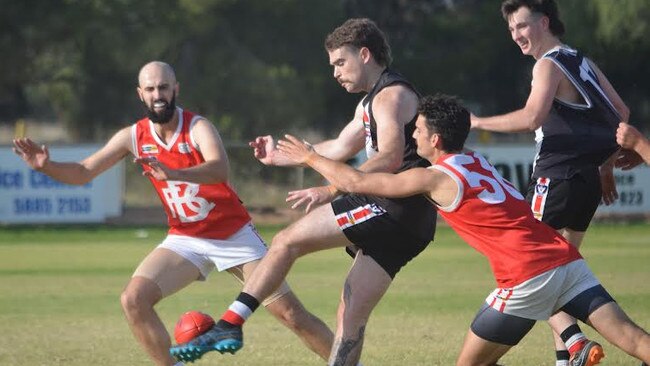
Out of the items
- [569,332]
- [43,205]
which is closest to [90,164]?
[569,332]

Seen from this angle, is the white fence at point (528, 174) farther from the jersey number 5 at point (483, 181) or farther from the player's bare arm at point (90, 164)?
the jersey number 5 at point (483, 181)

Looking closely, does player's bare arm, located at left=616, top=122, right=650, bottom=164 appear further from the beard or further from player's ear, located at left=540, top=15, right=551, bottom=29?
the beard

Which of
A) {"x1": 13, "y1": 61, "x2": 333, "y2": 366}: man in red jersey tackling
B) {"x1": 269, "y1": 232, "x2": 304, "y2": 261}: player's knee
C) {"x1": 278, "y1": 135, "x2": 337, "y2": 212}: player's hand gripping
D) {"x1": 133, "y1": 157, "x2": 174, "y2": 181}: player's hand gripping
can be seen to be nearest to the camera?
{"x1": 278, "y1": 135, "x2": 337, "y2": 212}: player's hand gripping

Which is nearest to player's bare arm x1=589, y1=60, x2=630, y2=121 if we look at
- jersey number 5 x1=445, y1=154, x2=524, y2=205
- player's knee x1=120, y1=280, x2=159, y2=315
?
jersey number 5 x1=445, y1=154, x2=524, y2=205

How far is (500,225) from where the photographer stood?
7762 millimetres

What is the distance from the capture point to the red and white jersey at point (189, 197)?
373 inches

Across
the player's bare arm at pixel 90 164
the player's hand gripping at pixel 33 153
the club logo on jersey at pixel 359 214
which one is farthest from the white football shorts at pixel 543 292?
the player's hand gripping at pixel 33 153

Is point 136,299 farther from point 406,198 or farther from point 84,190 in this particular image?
point 84,190

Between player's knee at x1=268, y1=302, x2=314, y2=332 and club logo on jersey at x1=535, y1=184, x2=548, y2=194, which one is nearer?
player's knee at x1=268, y1=302, x2=314, y2=332

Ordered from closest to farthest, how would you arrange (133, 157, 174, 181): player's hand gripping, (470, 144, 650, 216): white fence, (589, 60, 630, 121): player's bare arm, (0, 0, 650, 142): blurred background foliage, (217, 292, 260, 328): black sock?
(217, 292, 260, 328): black sock
(133, 157, 174, 181): player's hand gripping
(589, 60, 630, 121): player's bare arm
(470, 144, 650, 216): white fence
(0, 0, 650, 142): blurred background foliage

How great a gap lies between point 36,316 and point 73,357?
3.26 metres

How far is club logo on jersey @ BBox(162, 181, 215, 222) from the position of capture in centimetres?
949

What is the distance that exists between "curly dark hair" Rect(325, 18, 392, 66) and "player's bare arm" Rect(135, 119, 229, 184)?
1137 mm

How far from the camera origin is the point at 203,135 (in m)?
9.43
